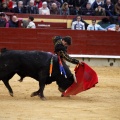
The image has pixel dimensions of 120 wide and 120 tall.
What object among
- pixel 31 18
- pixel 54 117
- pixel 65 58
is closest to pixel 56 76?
pixel 65 58

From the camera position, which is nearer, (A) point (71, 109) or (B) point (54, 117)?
(B) point (54, 117)

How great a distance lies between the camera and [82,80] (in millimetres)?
10875

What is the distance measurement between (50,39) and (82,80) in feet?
21.5

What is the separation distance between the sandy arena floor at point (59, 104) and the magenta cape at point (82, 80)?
0.14 metres

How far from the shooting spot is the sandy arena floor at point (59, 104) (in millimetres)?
8500

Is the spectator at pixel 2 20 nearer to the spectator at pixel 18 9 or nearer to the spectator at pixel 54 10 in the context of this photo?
the spectator at pixel 18 9

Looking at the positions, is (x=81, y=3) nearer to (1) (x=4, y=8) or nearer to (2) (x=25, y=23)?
(2) (x=25, y=23)

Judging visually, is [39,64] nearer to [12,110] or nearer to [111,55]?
[12,110]

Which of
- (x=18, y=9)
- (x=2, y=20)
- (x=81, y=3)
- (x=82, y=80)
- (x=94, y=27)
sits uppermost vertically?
(x=81, y=3)

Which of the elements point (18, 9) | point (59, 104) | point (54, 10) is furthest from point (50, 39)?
point (59, 104)

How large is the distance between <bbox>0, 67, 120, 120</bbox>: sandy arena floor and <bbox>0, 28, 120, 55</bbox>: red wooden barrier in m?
4.13

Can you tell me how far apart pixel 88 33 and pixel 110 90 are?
520 centimetres

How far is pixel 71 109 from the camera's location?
30.2 feet

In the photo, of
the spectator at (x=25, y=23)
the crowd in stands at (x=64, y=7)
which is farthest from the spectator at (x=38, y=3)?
the spectator at (x=25, y=23)
